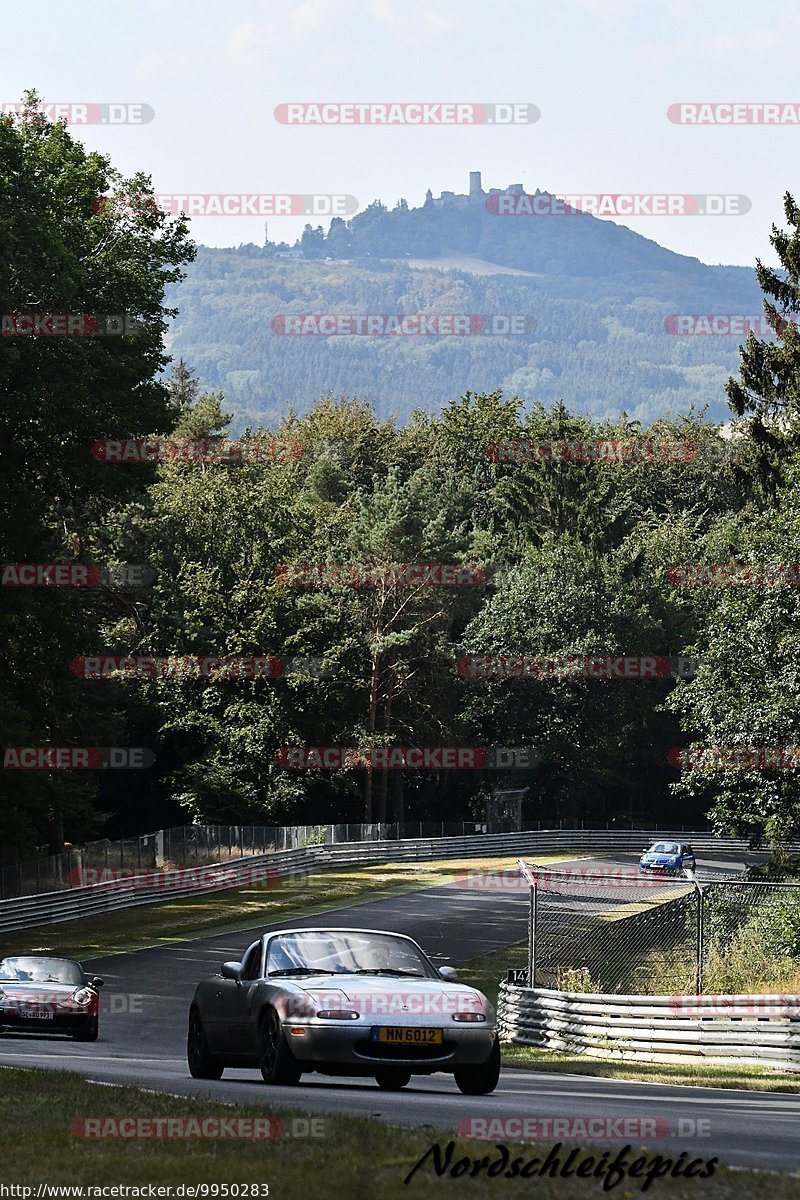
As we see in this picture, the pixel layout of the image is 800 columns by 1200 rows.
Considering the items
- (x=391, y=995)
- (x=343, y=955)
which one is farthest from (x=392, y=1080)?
(x=391, y=995)

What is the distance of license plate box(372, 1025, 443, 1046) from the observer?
1202 centimetres

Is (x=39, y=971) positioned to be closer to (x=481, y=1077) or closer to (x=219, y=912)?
(x=481, y=1077)

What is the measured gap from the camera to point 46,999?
2158cm

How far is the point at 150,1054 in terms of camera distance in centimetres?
2009

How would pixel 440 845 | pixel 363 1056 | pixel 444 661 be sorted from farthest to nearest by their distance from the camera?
1. pixel 444 661
2. pixel 440 845
3. pixel 363 1056

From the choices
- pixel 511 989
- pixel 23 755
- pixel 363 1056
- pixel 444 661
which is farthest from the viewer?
pixel 444 661

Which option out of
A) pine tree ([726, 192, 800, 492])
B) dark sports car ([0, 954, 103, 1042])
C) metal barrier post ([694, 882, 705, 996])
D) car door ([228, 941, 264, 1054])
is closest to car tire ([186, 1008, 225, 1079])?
car door ([228, 941, 264, 1054])

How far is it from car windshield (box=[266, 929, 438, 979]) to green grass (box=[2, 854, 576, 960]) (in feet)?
81.4

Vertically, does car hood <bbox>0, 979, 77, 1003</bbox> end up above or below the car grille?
below

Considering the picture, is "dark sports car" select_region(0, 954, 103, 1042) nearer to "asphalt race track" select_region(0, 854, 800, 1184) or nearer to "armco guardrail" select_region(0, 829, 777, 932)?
"asphalt race track" select_region(0, 854, 800, 1184)

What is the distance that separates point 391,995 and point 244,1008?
1.40 metres

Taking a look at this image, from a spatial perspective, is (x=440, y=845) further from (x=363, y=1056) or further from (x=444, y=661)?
(x=363, y=1056)

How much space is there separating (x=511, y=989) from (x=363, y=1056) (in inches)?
475

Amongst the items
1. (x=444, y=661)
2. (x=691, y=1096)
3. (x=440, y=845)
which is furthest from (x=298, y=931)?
(x=444, y=661)
